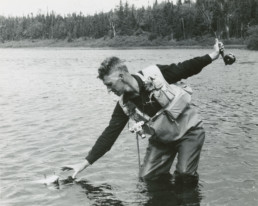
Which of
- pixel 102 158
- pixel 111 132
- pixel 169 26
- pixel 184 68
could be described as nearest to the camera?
pixel 184 68

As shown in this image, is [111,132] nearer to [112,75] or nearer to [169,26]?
[112,75]

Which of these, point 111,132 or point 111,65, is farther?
point 111,132

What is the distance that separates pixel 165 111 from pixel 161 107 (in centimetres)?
10

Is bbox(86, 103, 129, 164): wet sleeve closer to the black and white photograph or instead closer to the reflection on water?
Answer: the black and white photograph

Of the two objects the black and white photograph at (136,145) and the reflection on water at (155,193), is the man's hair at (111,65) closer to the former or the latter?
the black and white photograph at (136,145)

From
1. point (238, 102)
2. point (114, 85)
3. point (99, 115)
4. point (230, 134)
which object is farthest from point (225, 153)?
point (238, 102)

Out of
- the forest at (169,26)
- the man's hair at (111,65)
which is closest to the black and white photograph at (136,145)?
the man's hair at (111,65)

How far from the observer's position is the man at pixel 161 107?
220 inches

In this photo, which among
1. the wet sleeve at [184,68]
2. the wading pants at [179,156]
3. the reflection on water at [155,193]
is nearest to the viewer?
the wet sleeve at [184,68]


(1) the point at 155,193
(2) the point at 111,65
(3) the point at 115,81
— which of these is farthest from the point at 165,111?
(1) the point at 155,193

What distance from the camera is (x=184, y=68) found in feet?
19.2

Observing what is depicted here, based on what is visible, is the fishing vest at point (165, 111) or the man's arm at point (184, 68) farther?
the man's arm at point (184, 68)

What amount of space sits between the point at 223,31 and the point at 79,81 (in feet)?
285

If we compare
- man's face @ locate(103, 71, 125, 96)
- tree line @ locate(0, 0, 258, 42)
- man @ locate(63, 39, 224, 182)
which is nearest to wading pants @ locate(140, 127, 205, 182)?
man @ locate(63, 39, 224, 182)
